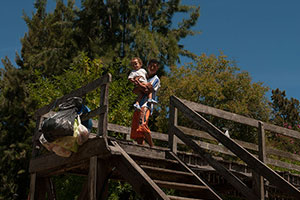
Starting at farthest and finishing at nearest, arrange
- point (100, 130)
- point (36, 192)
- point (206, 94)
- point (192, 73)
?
point (192, 73)
point (206, 94)
point (36, 192)
point (100, 130)

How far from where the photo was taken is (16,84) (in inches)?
1018

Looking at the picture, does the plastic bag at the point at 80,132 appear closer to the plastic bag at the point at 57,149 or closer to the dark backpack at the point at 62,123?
the dark backpack at the point at 62,123

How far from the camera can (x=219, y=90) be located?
22.3 m

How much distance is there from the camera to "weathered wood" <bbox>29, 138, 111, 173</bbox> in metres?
5.83

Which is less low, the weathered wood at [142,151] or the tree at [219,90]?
the tree at [219,90]

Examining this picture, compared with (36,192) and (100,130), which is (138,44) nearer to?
(36,192)

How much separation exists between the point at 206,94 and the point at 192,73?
2060mm

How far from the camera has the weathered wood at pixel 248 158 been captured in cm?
504

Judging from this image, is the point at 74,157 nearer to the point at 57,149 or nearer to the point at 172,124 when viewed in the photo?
the point at 57,149

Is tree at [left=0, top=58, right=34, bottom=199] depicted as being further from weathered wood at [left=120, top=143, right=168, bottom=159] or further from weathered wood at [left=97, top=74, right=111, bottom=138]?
weathered wood at [left=97, top=74, right=111, bottom=138]

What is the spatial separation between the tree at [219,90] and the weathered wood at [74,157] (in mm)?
14627

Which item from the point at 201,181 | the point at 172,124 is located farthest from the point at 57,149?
the point at 201,181

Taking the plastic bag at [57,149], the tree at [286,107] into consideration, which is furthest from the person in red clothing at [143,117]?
the tree at [286,107]

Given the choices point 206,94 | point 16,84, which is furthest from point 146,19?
point 16,84
